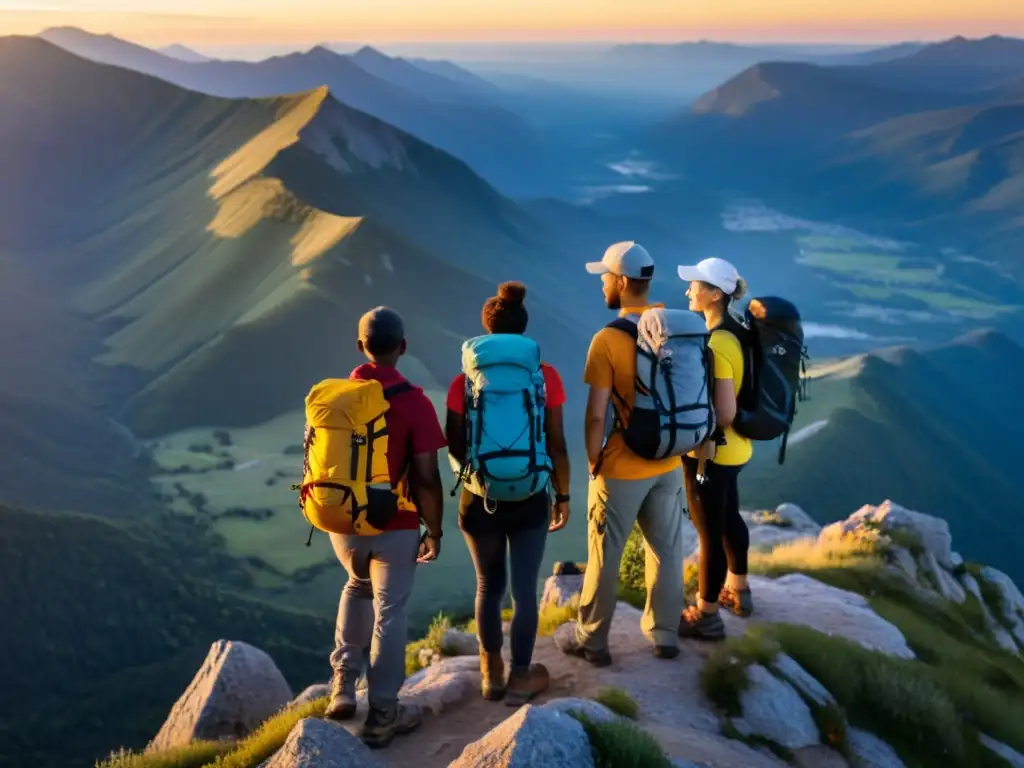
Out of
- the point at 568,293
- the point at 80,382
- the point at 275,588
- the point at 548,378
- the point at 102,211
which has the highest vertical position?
the point at 102,211

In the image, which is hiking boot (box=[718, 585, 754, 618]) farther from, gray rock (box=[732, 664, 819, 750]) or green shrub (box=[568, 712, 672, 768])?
green shrub (box=[568, 712, 672, 768])

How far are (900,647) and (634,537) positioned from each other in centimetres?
325

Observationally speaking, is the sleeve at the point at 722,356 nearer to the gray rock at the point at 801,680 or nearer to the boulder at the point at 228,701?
the gray rock at the point at 801,680

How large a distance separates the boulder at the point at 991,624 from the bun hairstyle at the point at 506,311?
1084 centimetres

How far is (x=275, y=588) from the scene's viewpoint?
54.8m

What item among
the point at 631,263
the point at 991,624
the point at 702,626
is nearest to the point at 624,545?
the point at 702,626

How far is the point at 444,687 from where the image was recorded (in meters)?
6.65

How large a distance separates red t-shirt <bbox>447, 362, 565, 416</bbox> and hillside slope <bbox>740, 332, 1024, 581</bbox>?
219 feet

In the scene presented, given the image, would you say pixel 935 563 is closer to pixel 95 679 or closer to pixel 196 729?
pixel 196 729

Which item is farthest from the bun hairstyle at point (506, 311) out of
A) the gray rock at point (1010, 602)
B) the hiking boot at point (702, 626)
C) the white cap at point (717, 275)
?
the gray rock at point (1010, 602)

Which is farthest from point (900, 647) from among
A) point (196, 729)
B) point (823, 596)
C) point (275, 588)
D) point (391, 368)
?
point (275, 588)

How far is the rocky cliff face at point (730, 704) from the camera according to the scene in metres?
5.25

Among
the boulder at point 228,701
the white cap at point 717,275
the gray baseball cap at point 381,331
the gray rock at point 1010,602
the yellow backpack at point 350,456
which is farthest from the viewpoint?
the gray rock at point 1010,602

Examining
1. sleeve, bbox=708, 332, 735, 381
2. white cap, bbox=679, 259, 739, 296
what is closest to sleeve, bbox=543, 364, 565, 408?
sleeve, bbox=708, 332, 735, 381
